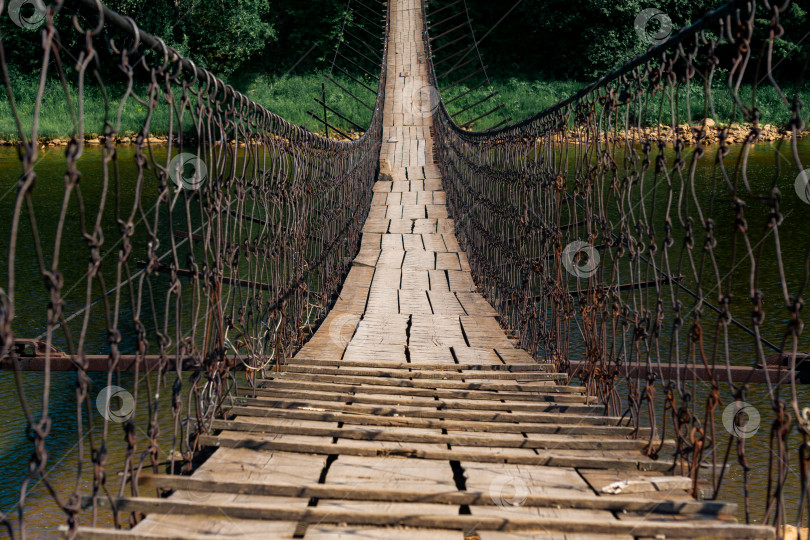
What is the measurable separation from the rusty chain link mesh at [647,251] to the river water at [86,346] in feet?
0.21

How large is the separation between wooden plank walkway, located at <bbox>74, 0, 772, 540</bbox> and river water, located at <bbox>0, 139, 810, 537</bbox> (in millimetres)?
309

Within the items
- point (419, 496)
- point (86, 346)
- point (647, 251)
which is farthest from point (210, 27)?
point (419, 496)

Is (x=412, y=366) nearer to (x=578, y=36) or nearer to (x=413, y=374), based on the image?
(x=413, y=374)

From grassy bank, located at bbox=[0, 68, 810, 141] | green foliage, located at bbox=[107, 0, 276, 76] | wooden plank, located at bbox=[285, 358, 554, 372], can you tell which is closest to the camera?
wooden plank, located at bbox=[285, 358, 554, 372]

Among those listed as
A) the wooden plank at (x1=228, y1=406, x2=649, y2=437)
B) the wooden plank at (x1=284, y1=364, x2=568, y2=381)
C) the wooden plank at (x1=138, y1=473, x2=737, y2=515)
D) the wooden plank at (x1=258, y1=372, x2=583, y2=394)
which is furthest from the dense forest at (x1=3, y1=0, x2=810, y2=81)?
the wooden plank at (x1=138, y1=473, x2=737, y2=515)

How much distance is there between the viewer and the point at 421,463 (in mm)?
1685

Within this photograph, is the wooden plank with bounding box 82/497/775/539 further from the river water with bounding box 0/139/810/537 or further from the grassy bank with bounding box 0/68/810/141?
the grassy bank with bounding box 0/68/810/141

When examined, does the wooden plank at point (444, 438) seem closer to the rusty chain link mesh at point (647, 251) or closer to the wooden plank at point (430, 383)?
the rusty chain link mesh at point (647, 251)

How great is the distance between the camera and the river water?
12.2 feet

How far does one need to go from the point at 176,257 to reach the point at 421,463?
27.4 inches

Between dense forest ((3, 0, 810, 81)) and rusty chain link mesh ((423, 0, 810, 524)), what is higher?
dense forest ((3, 0, 810, 81))

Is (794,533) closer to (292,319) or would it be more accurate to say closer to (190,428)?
(190,428)

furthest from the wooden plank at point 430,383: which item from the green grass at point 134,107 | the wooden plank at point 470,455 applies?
the green grass at point 134,107

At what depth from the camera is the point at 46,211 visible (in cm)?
1048
